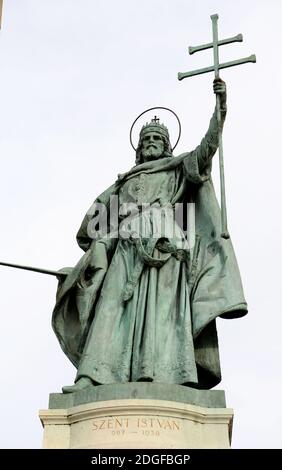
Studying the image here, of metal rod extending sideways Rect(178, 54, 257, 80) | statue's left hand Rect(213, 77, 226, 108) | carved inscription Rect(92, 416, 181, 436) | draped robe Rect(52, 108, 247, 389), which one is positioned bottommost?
carved inscription Rect(92, 416, 181, 436)

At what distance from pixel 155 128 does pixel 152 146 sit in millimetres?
312

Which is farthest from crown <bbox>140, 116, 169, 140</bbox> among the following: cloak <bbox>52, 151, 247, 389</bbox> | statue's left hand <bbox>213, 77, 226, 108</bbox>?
statue's left hand <bbox>213, 77, 226, 108</bbox>

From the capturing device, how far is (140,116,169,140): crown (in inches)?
650

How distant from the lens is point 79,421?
13023 millimetres

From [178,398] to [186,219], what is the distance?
3324 millimetres

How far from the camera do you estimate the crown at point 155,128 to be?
16.5 m

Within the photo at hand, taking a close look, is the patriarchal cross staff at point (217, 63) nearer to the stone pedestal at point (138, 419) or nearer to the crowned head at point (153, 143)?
the crowned head at point (153, 143)

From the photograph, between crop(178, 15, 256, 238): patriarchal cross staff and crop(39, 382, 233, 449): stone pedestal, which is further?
crop(178, 15, 256, 238): patriarchal cross staff

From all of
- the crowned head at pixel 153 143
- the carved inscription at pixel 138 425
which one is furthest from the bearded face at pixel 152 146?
the carved inscription at pixel 138 425

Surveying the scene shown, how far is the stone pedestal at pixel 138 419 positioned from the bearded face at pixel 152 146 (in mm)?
4417

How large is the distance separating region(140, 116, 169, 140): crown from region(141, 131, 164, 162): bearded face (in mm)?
66

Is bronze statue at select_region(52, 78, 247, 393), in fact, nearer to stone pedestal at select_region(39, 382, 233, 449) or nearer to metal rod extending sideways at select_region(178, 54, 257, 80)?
Answer: stone pedestal at select_region(39, 382, 233, 449)

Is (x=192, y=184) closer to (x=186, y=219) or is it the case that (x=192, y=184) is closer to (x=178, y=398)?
(x=186, y=219)
